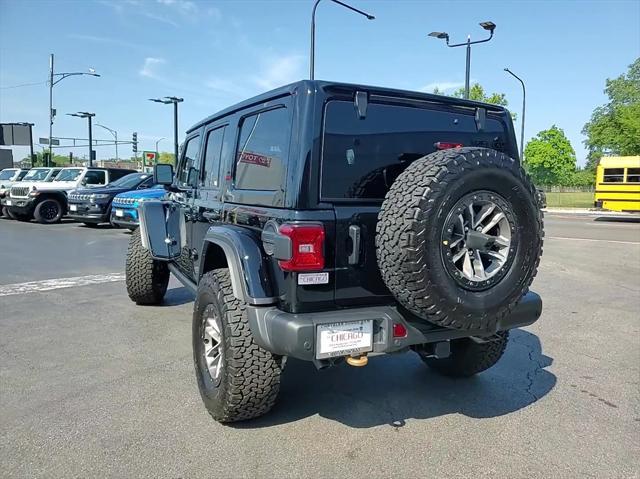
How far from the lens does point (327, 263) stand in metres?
2.81

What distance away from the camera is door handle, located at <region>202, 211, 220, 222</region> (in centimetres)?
376

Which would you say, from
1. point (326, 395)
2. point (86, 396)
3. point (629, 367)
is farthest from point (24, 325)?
point (629, 367)

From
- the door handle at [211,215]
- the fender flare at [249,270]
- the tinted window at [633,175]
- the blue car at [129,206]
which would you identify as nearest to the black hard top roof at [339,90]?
the door handle at [211,215]

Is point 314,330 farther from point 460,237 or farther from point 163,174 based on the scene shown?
point 163,174

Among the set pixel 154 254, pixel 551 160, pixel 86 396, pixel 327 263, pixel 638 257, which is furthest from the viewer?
pixel 551 160

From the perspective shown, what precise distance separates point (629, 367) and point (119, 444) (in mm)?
4014

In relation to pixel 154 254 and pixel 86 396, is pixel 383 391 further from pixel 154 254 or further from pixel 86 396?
pixel 154 254

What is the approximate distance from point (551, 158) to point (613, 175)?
59.3m

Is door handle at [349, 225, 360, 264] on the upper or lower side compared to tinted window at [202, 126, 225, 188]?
lower

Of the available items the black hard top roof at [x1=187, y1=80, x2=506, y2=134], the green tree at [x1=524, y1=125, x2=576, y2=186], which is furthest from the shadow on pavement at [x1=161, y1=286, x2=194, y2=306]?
the green tree at [x1=524, y1=125, x2=576, y2=186]

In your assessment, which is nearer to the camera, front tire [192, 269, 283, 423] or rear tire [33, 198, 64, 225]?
front tire [192, 269, 283, 423]

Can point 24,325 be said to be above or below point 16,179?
below

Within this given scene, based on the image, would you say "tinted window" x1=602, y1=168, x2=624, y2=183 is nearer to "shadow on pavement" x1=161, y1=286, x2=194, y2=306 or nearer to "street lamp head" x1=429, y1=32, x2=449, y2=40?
"street lamp head" x1=429, y1=32, x2=449, y2=40

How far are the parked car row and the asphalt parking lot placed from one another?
376 inches
